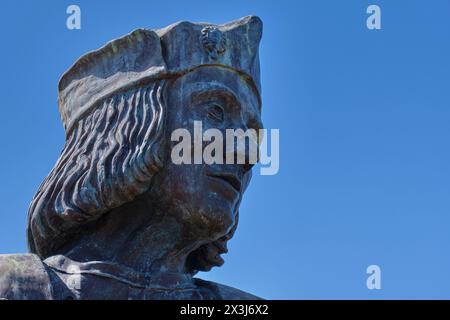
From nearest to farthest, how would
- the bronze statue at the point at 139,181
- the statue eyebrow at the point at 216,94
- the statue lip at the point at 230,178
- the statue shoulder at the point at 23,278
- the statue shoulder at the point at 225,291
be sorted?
1. the statue shoulder at the point at 23,278
2. the bronze statue at the point at 139,181
3. the statue lip at the point at 230,178
4. the statue eyebrow at the point at 216,94
5. the statue shoulder at the point at 225,291

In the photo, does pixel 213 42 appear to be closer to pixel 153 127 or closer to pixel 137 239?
pixel 153 127

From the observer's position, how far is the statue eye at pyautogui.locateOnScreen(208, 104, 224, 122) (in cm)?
2180

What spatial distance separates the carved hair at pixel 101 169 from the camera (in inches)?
839

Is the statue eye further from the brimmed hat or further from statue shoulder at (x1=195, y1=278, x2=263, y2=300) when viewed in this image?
statue shoulder at (x1=195, y1=278, x2=263, y2=300)

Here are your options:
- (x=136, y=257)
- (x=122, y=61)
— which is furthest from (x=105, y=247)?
(x=122, y=61)

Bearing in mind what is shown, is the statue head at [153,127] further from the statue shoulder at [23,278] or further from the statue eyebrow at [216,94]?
the statue shoulder at [23,278]

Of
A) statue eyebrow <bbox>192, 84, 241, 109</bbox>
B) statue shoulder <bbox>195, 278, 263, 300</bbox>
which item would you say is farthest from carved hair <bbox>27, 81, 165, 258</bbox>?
statue shoulder <bbox>195, 278, 263, 300</bbox>

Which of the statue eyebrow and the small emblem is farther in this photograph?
the small emblem

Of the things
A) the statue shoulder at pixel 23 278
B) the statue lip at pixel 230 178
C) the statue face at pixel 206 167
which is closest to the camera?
the statue shoulder at pixel 23 278

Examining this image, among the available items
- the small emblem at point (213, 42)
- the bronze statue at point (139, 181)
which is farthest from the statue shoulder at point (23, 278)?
the small emblem at point (213, 42)

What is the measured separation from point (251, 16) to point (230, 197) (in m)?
1.77

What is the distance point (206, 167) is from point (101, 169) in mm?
879

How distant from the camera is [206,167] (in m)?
21.5

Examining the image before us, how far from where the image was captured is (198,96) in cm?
2175
